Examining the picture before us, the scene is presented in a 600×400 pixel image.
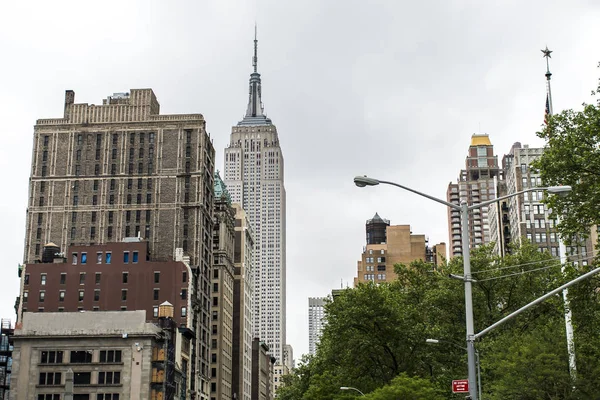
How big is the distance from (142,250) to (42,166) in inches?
1220

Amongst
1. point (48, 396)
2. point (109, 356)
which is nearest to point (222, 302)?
point (109, 356)

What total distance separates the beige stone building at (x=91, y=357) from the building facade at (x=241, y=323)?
74.9 m

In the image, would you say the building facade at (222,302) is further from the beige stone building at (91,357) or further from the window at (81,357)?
the window at (81,357)

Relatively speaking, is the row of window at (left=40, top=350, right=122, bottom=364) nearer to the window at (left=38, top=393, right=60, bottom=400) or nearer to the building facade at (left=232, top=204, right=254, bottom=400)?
the window at (left=38, top=393, right=60, bottom=400)

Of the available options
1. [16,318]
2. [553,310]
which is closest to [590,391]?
[553,310]

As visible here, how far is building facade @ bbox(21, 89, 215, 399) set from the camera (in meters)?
140

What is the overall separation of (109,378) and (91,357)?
131 inches

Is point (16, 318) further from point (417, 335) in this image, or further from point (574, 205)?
point (574, 205)

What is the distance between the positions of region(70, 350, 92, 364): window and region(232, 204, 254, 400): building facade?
258ft

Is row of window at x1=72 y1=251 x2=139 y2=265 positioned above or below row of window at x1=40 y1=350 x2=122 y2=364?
above

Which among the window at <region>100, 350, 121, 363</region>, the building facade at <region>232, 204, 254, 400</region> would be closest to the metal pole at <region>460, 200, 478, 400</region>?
the window at <region>100, 350, 121, 363</region>

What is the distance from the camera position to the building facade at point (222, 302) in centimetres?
15538

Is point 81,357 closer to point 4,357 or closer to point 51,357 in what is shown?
point 51,357

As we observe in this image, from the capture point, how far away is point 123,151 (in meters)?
146
